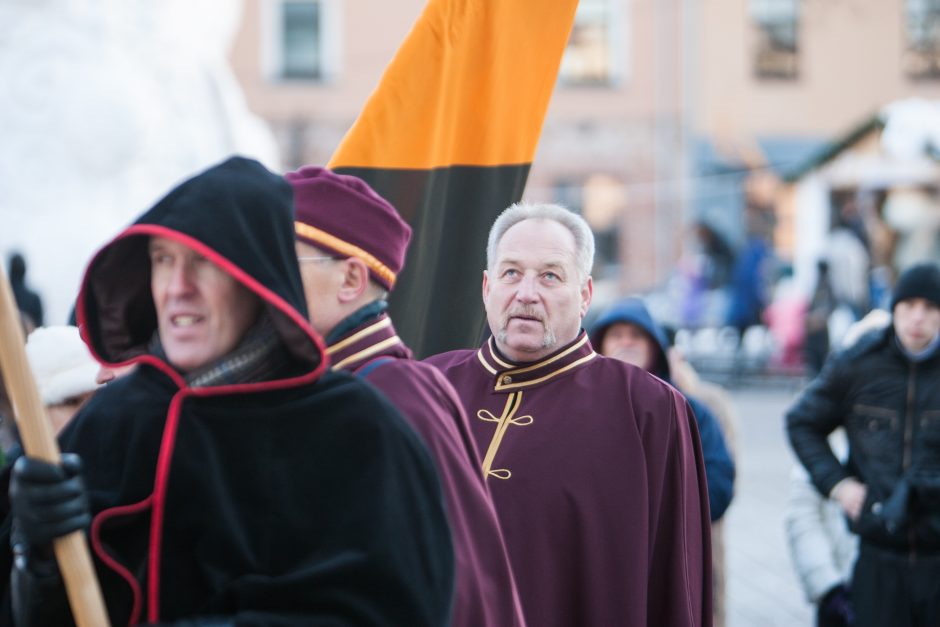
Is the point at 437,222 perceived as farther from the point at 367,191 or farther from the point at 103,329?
the point at 103,329

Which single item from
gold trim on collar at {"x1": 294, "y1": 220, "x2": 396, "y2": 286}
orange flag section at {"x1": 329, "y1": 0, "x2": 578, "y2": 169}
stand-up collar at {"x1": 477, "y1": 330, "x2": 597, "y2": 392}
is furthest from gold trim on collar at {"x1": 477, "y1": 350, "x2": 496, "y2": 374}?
gold trim on collar at {"x1": 294, "y1": 220, "x2": 396, "y2": 286}

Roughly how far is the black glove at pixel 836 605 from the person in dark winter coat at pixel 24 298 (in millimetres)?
3172

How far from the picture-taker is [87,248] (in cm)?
826

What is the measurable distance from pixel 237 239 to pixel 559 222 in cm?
171

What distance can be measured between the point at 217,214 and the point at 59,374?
4.42 feet

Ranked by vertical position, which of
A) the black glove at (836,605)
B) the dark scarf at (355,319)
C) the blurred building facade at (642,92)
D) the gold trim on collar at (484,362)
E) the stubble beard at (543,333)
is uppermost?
the blurred building facade at (642,92)

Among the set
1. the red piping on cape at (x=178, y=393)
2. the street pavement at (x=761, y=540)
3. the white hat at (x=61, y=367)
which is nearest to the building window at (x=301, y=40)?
the street pavement at (x=761, y=540)

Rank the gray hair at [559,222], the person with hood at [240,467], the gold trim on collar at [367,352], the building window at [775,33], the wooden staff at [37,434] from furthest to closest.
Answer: the building window at [775,33], the gray hair at [559,222], the gold trim on collar at [367,352], the person with hood at [240,467], the wooden staff at [37,434]

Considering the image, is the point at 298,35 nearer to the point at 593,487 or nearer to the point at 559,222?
A: the point at 559,222

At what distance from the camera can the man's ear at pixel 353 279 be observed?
8.95 feet

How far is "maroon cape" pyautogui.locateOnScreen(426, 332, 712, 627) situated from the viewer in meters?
3.40

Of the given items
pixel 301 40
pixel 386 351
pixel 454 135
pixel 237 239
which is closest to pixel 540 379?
pixel 454 135

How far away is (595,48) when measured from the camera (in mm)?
25656

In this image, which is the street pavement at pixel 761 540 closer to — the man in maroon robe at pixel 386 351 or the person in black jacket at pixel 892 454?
the person in black jacket at pixel 892 454
